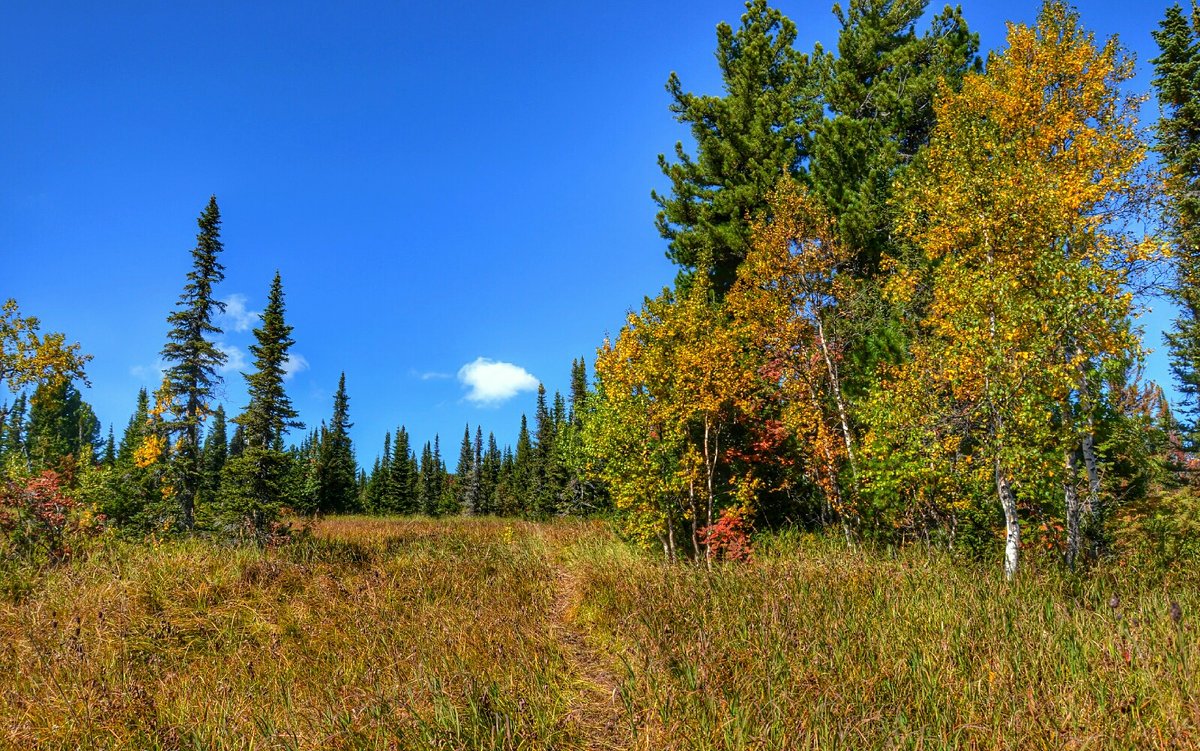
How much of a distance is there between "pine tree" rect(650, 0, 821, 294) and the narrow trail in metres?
13.4

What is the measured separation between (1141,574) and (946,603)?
450 cm

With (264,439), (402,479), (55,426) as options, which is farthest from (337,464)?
(55,426)

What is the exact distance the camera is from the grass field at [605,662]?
323cm

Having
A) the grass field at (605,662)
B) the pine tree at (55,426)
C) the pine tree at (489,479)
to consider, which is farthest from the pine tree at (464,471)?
the grass field at (605,662)

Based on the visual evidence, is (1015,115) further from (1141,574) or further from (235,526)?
(235,526)

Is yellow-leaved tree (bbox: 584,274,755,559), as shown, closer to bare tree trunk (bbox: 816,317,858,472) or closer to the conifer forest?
the conifer forest

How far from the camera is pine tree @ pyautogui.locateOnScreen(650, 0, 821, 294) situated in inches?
695

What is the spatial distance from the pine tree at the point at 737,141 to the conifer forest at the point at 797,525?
5.4 inches

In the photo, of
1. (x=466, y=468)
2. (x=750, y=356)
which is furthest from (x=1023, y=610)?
(x=466, y=468)

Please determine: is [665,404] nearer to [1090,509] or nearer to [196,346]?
[1090,509]

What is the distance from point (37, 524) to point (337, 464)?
40.4 meters

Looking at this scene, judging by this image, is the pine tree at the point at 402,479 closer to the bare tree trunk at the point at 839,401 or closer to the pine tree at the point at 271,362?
the pine tree at the point at 271,362

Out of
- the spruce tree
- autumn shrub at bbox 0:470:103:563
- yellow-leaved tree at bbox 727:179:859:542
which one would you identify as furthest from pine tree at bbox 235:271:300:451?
yellow-leaved tree at bbox 727:179:859:542

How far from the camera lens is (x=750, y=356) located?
13.5 m
